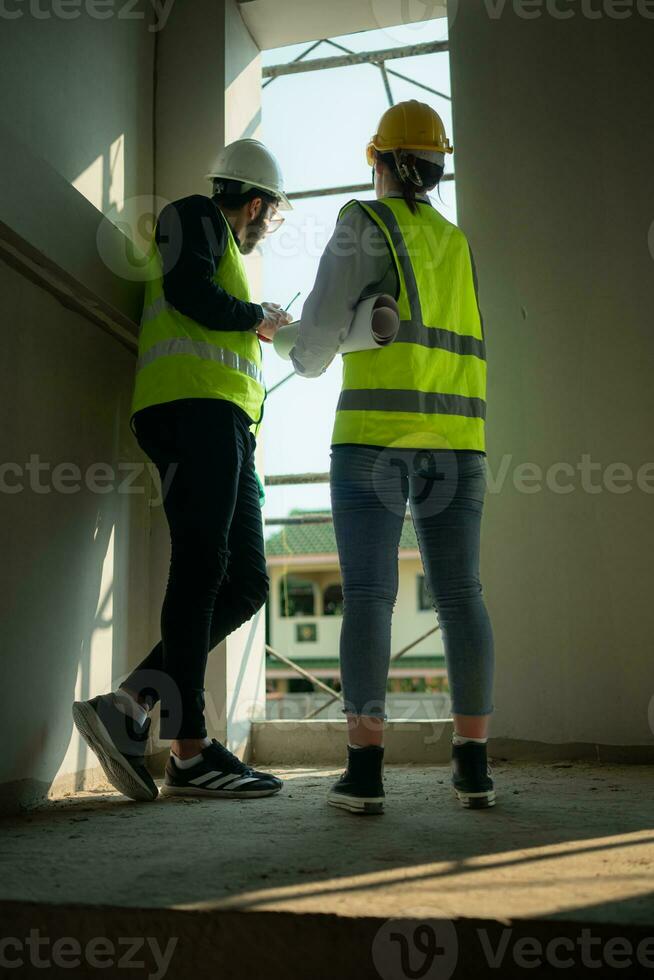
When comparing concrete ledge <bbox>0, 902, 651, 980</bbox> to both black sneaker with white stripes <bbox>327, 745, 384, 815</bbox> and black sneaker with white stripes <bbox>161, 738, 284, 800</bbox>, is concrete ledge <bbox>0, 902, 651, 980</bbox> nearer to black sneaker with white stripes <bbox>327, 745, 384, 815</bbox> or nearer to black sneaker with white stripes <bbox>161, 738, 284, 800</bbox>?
black sneaker with white stripes <bbox>327, 745, 384, 815</bbox>

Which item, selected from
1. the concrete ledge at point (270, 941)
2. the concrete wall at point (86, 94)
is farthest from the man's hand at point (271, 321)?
the concrete ledge at point (270, 941)

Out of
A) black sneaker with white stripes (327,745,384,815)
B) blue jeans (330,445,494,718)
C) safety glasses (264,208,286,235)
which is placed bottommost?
black sneaker with white stripes (327,745,384,815)

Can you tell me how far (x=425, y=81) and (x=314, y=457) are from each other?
1594mm

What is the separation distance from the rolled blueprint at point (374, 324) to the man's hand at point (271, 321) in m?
0.46

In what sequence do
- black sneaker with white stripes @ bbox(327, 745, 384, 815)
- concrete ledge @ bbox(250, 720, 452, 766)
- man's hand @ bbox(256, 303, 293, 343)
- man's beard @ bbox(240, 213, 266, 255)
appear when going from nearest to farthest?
1. black sneaker with white stripes @ bbox(327, 745, 384, 815)
2. man's hand @ bbox(256, 303, 293, 343)
3. man's beard @ bbox(240, 213, 266, 255)
4. concrete ledge @ bbox(250, 720, 452, 766)

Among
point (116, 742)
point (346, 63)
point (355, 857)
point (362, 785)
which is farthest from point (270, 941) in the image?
point (346, 63)

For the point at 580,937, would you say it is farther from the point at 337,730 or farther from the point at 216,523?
the point at 337,730

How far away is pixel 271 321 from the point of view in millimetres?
2225

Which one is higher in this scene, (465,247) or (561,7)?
(561,7)

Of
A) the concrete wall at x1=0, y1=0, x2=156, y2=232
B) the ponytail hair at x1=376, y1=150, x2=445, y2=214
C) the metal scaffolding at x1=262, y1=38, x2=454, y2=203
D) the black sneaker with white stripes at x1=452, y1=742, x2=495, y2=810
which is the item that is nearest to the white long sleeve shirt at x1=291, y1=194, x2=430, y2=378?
the ponytail hair at x1=376, y1=150, x2=445, y2=214

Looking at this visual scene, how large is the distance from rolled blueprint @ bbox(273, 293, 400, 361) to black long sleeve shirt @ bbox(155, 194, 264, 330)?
0.40 metres

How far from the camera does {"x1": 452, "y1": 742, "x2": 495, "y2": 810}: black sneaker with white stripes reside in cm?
170

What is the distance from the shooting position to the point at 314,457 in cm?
388

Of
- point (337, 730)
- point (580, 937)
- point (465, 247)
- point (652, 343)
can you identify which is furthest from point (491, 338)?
point (580, 937)
